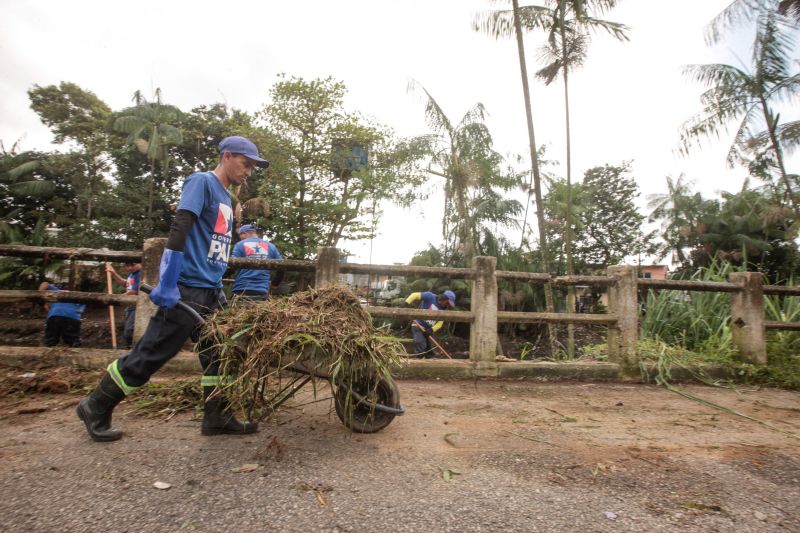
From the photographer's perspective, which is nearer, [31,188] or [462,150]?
[462,150]

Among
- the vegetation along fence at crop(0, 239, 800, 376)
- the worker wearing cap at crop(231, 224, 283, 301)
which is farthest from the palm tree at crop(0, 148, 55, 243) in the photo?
the worker wearing cap at crop(231, 224, 283, 301)

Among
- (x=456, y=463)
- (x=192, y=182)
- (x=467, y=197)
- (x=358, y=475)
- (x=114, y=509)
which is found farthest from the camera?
(x=467, y=197)

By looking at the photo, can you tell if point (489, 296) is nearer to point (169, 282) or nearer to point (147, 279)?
point (169, 282)

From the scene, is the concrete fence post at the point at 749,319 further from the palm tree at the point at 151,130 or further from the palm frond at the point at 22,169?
the palm frond at the point at 22,169

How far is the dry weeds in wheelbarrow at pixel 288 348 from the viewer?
2.30 meters

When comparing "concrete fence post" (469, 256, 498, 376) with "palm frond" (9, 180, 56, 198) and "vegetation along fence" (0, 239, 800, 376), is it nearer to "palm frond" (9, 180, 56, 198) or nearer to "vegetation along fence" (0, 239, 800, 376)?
"vegetation along fence" (0, 239, 800, 376)

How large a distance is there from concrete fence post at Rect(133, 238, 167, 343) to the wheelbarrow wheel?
249 cm

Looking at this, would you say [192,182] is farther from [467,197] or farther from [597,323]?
[467,197]

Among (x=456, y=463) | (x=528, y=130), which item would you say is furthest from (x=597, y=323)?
(x=528, y=130)

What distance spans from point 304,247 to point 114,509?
1652 cm

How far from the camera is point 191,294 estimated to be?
2.62m

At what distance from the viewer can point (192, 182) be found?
2.61m

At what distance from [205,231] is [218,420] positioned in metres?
1.16

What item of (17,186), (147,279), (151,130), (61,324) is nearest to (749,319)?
(147,279)
